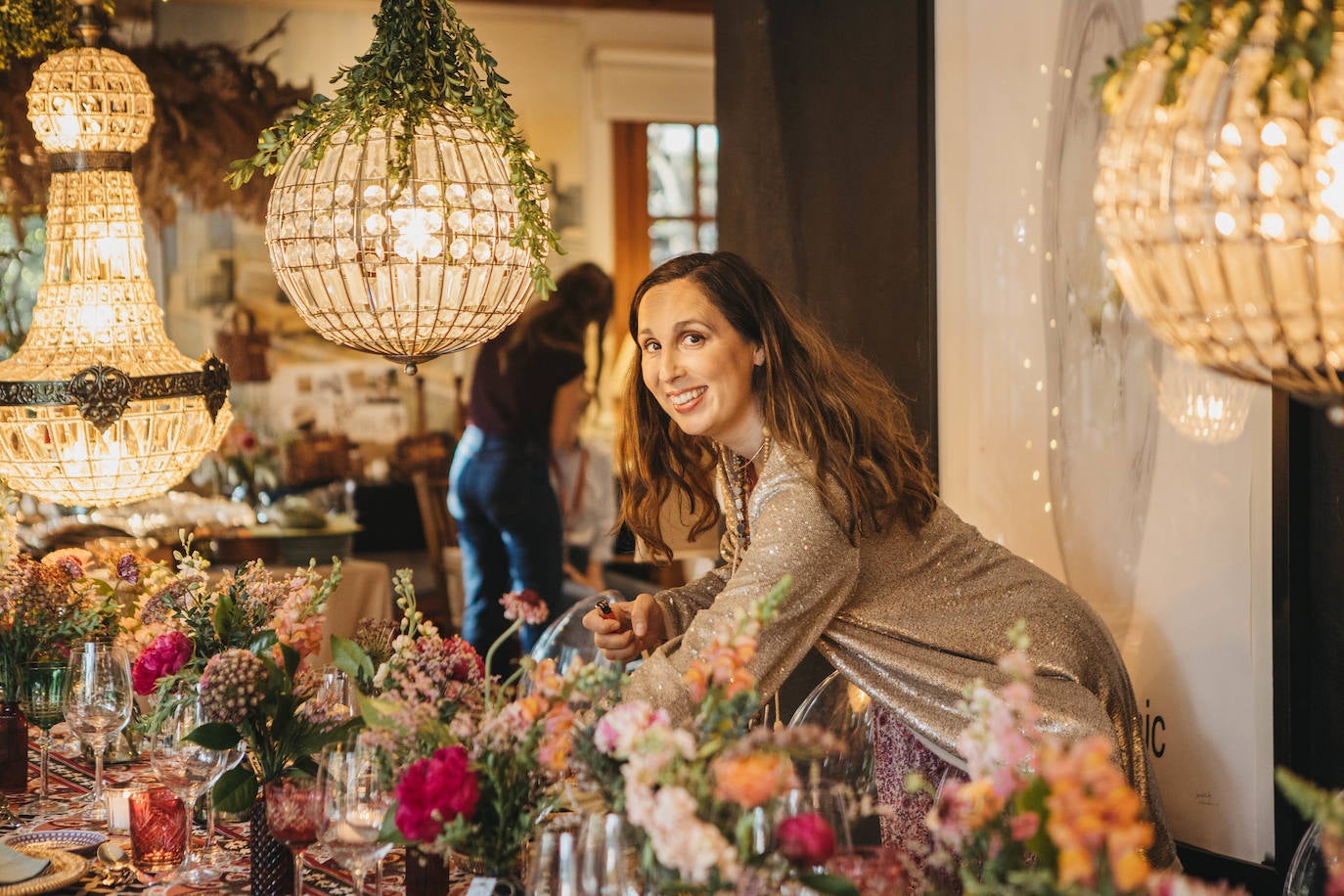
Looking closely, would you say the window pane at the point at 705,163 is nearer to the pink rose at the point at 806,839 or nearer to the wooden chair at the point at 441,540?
the wooden chair at the point at 441,540

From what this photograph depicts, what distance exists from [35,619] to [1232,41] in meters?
2.09

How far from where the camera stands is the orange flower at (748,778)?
1.11 metres

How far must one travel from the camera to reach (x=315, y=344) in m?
6.54

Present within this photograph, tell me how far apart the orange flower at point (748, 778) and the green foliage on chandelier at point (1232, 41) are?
1.92 ft

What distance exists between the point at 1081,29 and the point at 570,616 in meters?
1.33

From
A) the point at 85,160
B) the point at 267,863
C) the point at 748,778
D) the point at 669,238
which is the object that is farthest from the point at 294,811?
the point at 669,238

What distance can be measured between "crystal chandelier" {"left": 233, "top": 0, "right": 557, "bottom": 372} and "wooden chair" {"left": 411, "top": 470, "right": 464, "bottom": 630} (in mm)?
4512

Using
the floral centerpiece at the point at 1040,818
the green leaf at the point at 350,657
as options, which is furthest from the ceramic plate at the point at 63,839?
the floral centerpiece at the point at 1040,818

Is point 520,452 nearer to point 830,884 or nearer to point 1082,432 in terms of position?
point 1082,432

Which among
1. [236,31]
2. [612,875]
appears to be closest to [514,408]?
[236,31]

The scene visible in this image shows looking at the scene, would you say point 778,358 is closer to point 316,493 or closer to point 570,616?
point 570,616

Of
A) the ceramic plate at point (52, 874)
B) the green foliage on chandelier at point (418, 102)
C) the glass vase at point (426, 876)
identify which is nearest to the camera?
the glass vase at point (426, 876)

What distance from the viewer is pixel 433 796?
52.5 inches

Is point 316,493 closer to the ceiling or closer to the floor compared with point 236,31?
closer to the floor
